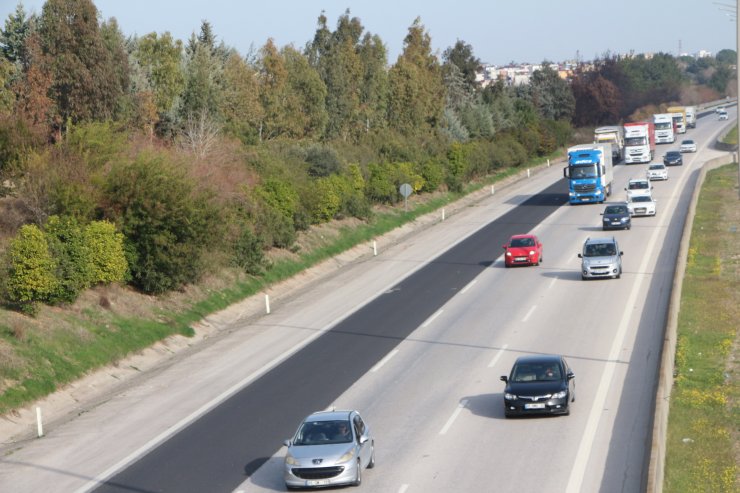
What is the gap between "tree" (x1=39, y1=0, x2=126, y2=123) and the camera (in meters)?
56.6

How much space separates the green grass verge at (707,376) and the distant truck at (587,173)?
1497 centimetres

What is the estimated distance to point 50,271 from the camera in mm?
35188

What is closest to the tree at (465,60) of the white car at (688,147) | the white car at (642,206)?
the white car at (688,147)

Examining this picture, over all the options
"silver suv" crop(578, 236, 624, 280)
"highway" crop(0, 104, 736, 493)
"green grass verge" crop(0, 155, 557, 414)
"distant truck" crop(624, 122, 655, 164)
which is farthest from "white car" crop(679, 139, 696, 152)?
"green grass verge" crop(0, 155, 557, 414)

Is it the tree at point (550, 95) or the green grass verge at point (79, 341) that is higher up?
the tree at point (550, 95)

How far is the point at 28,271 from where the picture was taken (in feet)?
113

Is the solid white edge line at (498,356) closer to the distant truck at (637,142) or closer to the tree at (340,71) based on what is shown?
the tree at (340,71)

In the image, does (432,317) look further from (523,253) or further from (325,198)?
(325,198)

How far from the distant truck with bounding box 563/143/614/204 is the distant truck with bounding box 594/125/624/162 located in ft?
70.0

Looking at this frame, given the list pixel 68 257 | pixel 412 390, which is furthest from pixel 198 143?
pixel 412 390

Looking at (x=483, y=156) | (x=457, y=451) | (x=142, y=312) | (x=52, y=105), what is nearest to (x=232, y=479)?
(x=457, y=451)

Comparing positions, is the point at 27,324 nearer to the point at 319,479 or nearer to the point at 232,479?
the point at 232,479

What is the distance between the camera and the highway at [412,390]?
22.0 metres

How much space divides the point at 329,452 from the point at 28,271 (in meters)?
17.4
